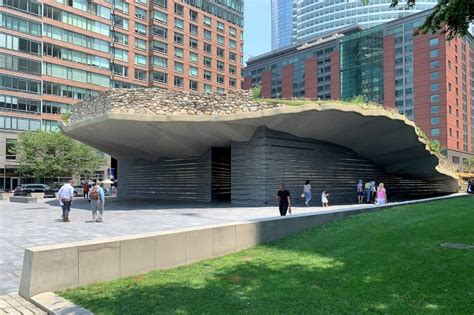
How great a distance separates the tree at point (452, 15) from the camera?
7156 millimetres

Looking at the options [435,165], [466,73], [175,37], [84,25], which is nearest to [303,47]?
[466,73]

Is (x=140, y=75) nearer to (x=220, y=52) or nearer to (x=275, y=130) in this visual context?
(x=220, y=52)

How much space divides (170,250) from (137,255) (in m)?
0.75

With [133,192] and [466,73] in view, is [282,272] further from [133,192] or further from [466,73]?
[466,73]

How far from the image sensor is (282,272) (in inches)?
315

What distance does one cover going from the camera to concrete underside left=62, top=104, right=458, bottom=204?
2322 cm

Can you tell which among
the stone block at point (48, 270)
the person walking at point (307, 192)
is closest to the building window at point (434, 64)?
the person walking at point (307, 192)

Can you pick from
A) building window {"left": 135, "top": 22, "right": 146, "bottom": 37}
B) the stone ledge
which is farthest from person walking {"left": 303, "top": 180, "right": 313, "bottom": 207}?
Result: building window {"left": 135, "top": 22, "right": 146, "bottom": 37}

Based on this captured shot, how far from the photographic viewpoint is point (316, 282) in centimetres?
718

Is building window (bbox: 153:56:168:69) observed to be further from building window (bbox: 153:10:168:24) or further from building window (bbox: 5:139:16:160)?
building window (bbox: 5:139:16:160)

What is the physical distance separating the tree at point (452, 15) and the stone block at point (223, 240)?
5.44m

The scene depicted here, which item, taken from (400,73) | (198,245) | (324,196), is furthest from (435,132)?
(198,245)

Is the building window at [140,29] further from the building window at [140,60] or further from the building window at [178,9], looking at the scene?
the building window at [178,9]

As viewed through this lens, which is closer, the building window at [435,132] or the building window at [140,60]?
the building window at [140,60]
